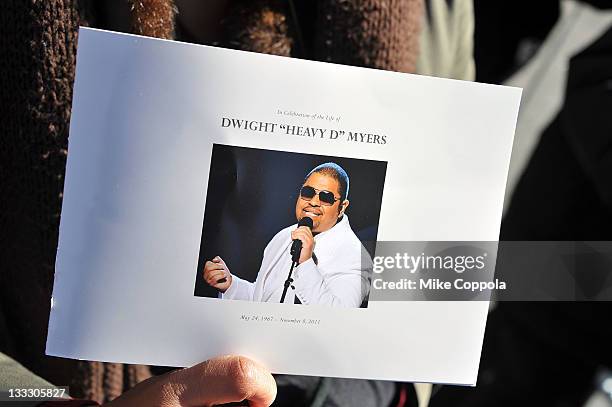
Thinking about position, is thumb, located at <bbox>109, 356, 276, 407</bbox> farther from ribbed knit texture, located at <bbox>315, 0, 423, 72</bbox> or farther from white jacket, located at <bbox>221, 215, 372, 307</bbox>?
ribbed knit texture, located at <bbox>315, 0, 423, 72</bbox>

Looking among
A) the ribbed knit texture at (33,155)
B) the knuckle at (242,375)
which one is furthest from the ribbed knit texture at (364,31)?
the knuckle at (242,375)

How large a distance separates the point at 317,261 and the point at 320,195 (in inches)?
2.0

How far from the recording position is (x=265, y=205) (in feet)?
1.57

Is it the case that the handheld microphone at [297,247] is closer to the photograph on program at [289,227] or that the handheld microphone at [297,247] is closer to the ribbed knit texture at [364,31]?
the photograph on program at [289,227]

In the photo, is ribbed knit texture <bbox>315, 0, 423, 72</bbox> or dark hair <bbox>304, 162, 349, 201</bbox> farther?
ribbed knit texture <bbox>315, 0, 423, 72</bbox>

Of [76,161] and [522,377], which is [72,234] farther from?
[522,377]

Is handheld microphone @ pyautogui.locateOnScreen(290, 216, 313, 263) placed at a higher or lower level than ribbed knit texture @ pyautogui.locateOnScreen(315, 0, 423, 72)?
lower

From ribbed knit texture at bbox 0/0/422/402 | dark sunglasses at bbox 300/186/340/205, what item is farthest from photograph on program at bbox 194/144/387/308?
ribbed knit texture at bbox 0/0/422/402

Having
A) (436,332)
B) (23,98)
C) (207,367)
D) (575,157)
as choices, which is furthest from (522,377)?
(23,98)

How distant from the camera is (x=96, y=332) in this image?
18.6 inches

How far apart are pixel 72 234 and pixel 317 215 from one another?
18cm

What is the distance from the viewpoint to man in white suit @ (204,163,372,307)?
481 millimetres

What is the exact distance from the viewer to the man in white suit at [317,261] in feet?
1.58

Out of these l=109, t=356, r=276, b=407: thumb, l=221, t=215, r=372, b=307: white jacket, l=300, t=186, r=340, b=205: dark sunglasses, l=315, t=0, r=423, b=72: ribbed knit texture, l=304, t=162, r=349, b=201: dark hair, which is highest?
l=315, t=0, r=423, b=72: ribbed knit texture
